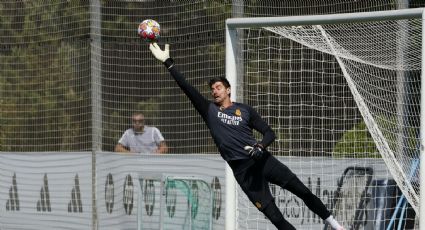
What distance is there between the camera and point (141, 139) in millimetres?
14383

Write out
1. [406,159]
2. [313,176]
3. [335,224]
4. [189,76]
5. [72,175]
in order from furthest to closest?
[72,175], [189,76], [313,176], [406,159], [335,224]

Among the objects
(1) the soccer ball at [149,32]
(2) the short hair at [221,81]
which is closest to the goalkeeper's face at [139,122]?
(1) the soccer ball at [149,32]

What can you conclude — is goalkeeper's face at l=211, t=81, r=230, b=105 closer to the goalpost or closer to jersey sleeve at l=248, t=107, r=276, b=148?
jersey sleeve at l=248, t=107, r=276, b=148

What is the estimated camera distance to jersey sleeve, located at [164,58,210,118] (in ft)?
33.7

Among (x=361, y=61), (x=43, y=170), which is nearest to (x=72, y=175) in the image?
(x=43, y=170)

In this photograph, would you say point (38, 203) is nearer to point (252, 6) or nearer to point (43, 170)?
point (43, 170)

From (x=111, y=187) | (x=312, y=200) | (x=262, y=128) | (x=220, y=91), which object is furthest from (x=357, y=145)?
(x=111, y=187)

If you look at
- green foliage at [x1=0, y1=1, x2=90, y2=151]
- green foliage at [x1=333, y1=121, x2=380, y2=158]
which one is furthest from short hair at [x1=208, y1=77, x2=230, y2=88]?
green foliage at [x1=0, y1=1, x2=90, y2=151]

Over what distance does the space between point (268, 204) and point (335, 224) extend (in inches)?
26.1

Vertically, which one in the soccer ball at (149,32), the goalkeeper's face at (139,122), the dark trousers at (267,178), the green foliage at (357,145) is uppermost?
the soccer ball at (149,32)

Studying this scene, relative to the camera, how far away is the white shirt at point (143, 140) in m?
14.1

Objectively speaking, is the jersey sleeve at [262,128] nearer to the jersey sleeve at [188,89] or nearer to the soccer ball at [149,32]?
the jersey sleeve at [188,89]

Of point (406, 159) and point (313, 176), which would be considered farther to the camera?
point (313, 176)

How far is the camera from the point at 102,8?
566 inches
